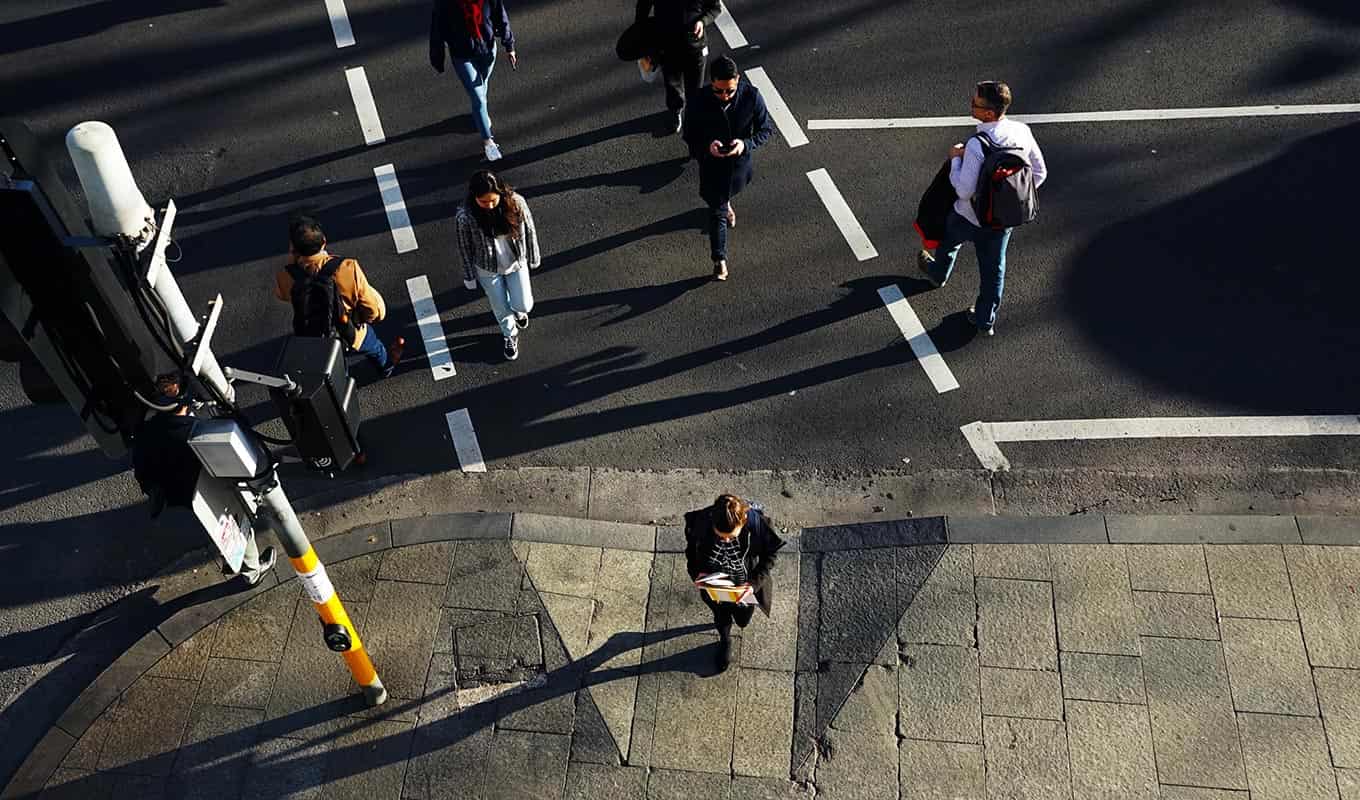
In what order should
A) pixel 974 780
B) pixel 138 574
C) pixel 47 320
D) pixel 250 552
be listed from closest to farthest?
pixel 47 320, pixel 974 780, pixel 250 552, pixel 138 574

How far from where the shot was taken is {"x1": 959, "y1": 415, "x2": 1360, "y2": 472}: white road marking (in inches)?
267

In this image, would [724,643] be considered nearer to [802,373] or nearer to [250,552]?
[802,373]

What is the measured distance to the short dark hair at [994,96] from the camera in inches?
246

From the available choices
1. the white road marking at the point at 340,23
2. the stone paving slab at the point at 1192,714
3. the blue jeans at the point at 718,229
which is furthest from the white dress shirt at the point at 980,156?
the white road marking at the point at 340,23

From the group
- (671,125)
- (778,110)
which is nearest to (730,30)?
(778,110)

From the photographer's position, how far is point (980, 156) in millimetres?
6457

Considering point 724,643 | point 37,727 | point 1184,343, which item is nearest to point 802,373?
point 724,643

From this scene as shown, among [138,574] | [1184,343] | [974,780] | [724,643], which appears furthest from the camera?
[1184,343]

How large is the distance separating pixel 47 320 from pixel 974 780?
4825 millimetres

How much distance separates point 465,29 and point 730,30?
299 centimetres

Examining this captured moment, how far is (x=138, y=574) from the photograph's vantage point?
6.57 meters

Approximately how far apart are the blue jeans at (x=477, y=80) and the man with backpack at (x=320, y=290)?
2.64m

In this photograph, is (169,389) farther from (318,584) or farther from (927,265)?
(927,265)

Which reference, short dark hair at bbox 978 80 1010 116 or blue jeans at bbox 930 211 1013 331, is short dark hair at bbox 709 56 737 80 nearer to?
short dark hair at bbox 978 80 1010 116
